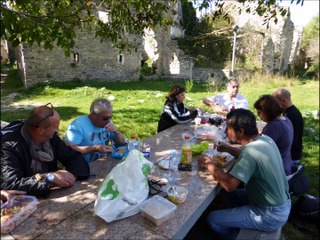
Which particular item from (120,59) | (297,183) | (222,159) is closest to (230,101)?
(297,183)

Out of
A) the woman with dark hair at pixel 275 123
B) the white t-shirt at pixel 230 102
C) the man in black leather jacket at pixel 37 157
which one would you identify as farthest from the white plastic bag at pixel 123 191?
the white t-shirt at pixel 230 102

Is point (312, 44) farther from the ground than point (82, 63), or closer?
farther from the ground

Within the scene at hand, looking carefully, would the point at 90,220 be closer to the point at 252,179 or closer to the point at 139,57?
the point at 252,179

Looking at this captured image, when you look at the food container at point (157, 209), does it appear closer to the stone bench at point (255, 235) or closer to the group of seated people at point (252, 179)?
the group of seated people at point (252, 179)

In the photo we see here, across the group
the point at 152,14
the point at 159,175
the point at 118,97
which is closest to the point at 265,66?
the point at 118,97

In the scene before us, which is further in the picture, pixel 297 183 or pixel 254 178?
pixel 297 183

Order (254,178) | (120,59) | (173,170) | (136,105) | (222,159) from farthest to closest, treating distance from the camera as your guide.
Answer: (120,59) → (136,105) → (222,159) → (173,170) → (254,178)

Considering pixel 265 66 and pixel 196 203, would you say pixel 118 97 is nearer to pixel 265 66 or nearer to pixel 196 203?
pixel 196 203

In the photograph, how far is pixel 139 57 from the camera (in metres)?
18.7

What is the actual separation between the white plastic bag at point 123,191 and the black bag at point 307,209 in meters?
2.57

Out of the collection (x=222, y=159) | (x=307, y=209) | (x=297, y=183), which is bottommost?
(x=307, y=209)

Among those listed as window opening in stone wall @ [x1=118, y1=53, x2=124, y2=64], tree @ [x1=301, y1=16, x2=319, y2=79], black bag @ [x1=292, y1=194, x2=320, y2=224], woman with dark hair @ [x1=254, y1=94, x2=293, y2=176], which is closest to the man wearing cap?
woman with dark hair @ [x1=254, y1=94, x2=293, y2=176]

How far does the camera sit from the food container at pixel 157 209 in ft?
5.71

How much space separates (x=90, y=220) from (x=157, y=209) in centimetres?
47
